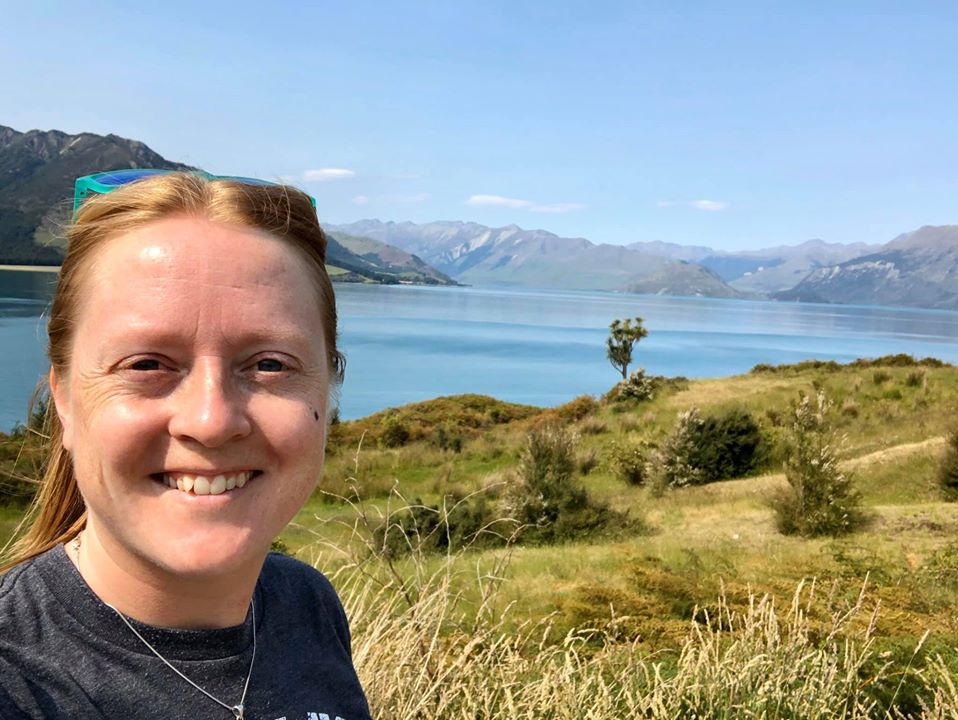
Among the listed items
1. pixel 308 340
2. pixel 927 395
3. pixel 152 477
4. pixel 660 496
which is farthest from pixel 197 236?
pixel 927 395

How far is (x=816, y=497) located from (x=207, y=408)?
→ 10.3 metres

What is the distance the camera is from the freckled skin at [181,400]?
1.00 m

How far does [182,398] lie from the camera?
101 centimetres

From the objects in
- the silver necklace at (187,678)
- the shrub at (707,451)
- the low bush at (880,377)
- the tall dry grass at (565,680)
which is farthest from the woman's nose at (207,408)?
the low bush at (880,377)

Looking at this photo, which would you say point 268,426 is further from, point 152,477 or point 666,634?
point 666,634

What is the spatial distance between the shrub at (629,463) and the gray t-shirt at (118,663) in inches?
619

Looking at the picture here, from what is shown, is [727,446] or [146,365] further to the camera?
[727,446]

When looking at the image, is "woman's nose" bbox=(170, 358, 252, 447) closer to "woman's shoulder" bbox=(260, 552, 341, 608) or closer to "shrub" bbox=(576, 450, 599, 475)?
"woman's shoulder" bbox=(260, 552, 341, 608)

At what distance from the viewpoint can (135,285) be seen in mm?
1015

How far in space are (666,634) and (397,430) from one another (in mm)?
19943

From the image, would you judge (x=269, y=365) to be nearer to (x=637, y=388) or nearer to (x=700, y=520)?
(x=700, y=520)

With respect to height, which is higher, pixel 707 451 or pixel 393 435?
pixel 707 451

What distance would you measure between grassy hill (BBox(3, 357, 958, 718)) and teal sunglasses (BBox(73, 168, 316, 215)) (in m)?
1.09

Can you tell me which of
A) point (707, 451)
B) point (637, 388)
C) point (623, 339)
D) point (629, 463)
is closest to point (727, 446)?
point (707, 451)
